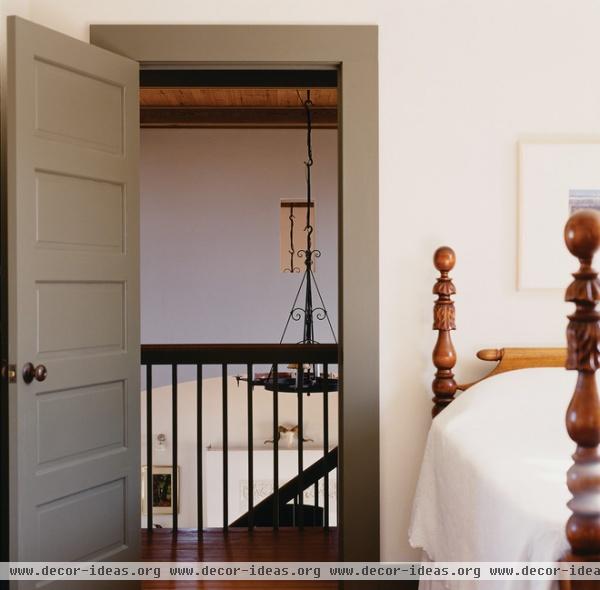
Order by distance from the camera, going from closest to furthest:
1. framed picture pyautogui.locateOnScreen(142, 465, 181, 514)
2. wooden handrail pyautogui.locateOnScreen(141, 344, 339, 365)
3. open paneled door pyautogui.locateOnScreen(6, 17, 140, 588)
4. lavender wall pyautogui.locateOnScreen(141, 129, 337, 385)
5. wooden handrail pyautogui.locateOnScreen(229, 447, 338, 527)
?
open paneled door pyautogui.locateOnScreen(6, 17, 140, 588) → wooden handrail pyautogui.locateOnScreen(141, 344, 339, 365) → wooden handrail pyautogui.locateOnScreen(229, 447, 338, 527) → lavender wall pyautogui.locateOnScreen(141, 129, 337, 385) → framed picture pyautogui.locateOnScreen(142, 465, 181, 514)

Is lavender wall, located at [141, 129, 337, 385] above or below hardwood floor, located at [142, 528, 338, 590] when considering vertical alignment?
above

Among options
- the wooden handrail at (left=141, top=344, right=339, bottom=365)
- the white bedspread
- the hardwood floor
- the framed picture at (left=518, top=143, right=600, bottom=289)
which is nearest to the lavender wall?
the wooden handrail at (left=141, top=344, right=339, bottom=365)

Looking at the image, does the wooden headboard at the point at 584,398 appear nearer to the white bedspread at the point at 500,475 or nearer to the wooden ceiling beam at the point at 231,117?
the white bedspread at the point at 500,475

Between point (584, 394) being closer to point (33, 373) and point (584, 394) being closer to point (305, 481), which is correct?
point (33, 373)

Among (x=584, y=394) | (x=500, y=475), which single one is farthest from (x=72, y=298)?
(x=584, y=394)

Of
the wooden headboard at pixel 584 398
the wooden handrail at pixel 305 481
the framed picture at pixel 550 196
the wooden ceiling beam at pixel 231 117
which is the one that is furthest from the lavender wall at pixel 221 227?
the wooden headboard at pixel 584 398

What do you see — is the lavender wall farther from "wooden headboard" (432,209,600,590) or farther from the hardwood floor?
"wooden headboard" (432,209,600,590)

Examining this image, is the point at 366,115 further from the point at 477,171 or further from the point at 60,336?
the point at 60,336

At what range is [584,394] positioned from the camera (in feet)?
4.35

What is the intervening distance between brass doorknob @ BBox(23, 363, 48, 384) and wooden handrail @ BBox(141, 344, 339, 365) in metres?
1.11

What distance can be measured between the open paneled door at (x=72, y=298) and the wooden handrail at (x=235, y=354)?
718mm

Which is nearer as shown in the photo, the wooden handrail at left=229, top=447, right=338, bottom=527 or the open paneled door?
the open paneled door

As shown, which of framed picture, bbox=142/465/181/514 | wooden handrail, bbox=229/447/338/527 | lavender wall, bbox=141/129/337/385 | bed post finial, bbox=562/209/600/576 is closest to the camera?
bed post finial, bbox=562/209/600/576

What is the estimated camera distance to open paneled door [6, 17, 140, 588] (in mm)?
2299
